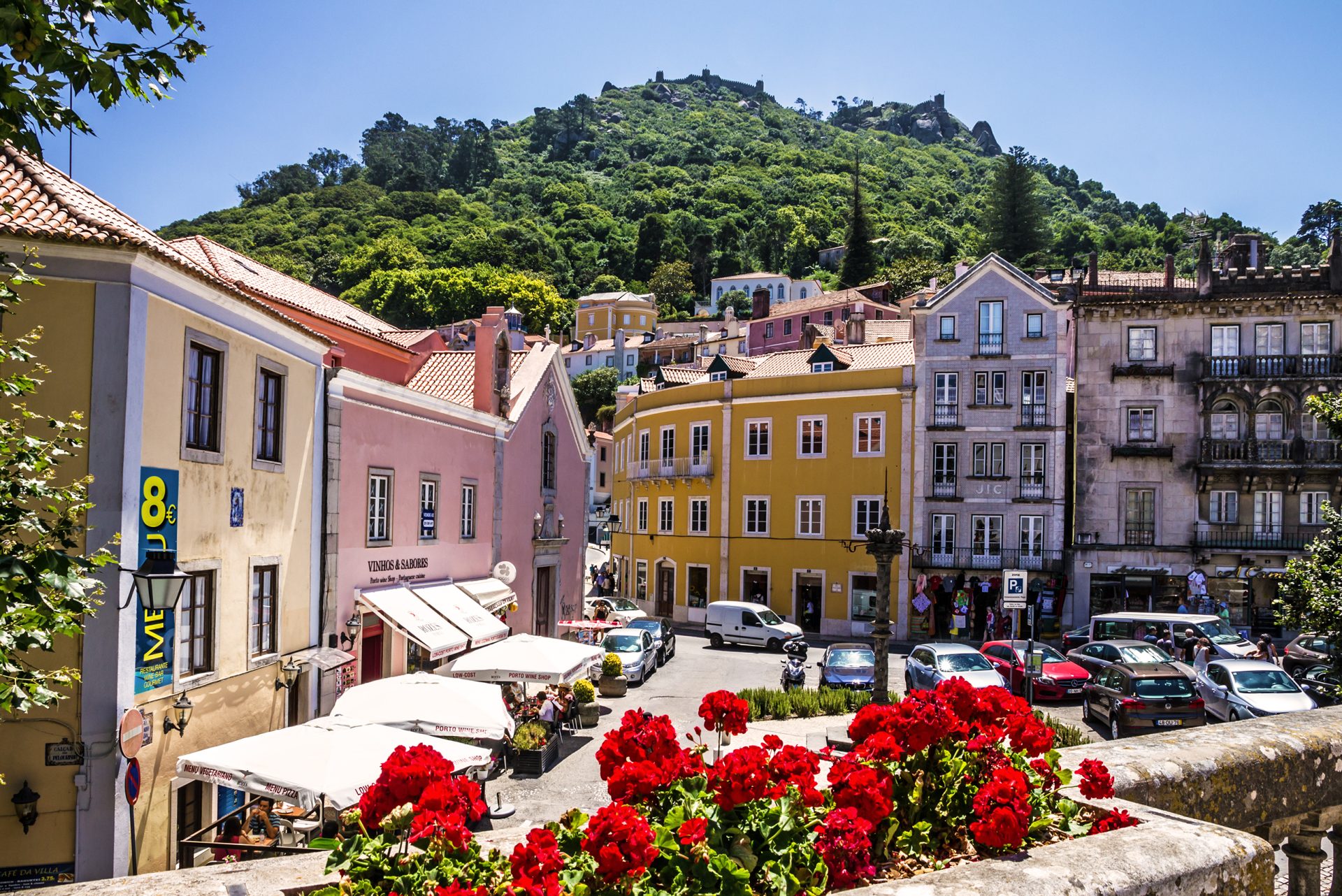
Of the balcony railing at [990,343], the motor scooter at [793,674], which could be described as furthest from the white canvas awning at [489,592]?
the balcony railing at [990,343]

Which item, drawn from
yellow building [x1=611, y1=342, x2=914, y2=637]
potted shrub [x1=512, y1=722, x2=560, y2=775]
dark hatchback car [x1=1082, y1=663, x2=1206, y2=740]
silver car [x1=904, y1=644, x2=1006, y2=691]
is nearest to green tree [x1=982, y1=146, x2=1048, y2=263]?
yellow building [x1=611, y1=342, x2=914, y2=637]

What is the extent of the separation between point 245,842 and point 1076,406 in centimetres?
3642

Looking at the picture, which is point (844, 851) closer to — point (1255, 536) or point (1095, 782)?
point (1095, 782)

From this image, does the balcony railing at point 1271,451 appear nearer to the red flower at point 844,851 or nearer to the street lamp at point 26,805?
the street lamp at point 26,805

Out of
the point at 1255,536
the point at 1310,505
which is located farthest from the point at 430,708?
the point at 1310,505

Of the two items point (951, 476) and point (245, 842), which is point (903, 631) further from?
point (245, 842)

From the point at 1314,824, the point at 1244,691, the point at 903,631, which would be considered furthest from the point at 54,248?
the point at 903,631

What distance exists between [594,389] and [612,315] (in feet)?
83.9

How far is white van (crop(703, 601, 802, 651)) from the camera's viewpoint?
3894cm

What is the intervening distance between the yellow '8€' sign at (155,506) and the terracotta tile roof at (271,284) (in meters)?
4.69

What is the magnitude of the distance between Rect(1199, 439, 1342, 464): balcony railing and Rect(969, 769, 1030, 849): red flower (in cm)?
4086

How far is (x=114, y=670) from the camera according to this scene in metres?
12.6

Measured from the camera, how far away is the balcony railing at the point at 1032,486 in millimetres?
41938

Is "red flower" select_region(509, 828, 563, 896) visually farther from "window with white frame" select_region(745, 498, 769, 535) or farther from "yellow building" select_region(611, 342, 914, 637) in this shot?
"window with white frame" select_region(745, 498, 769, 535)
